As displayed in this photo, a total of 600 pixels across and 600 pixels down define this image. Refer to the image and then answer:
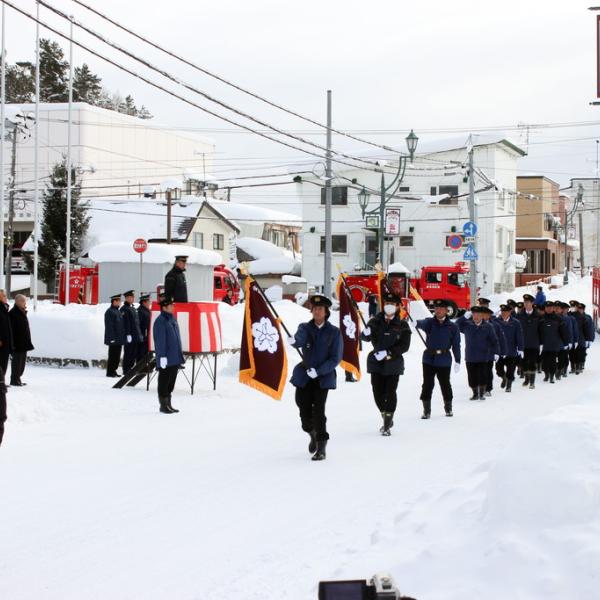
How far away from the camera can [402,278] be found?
43.7m

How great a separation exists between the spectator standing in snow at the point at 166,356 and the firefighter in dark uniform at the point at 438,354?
3.74 metres

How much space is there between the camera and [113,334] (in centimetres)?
1903

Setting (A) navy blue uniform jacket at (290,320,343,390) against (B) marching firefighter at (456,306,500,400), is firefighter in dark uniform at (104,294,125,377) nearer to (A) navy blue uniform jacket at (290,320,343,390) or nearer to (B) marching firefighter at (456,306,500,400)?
(B) marching firefighter at (456,306,500,400)

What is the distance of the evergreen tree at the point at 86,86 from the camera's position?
3334 inches

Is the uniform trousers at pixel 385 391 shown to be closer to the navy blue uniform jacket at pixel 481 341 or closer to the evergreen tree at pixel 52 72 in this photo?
the navy blue uniform jacket at pixel 481 341

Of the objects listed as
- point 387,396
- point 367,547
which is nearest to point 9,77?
point 387,396

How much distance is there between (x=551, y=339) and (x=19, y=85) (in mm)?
69449

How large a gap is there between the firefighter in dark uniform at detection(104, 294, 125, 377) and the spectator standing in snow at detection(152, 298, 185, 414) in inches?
171

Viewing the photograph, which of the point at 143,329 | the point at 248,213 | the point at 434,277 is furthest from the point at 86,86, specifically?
the point at 143,329

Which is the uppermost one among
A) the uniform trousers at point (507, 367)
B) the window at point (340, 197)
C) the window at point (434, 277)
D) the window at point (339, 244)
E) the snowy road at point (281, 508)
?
the window at point (340, 197)

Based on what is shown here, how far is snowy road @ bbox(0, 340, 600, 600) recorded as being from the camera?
5527 millimetres

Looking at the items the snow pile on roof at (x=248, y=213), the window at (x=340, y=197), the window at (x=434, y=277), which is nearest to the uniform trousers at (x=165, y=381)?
the window at (x=434, y=277)

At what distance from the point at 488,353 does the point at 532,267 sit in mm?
57185

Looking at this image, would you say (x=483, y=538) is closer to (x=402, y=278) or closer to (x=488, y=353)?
(x=488, y=353)
